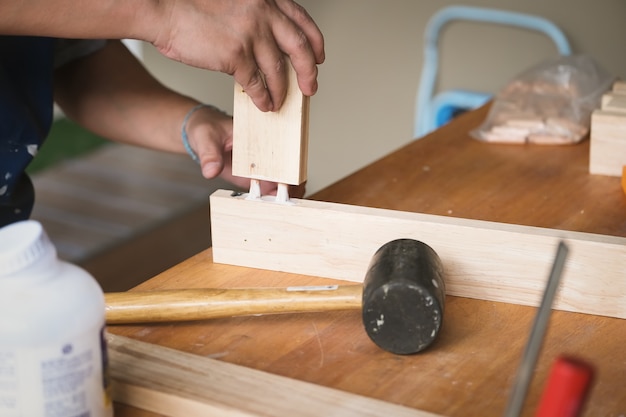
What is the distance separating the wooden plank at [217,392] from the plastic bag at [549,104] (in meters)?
0.88

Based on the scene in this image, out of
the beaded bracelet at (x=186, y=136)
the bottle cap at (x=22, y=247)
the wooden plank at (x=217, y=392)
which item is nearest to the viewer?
the bottle cap at (x=22, y=247)

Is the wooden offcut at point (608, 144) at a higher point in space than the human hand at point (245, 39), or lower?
lower

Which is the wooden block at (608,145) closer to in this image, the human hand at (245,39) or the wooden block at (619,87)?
the wooden block at (619,87)

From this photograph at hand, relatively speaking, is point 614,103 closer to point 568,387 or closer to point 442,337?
point 442,337

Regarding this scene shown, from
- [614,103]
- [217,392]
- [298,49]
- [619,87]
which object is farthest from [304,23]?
[619,87]

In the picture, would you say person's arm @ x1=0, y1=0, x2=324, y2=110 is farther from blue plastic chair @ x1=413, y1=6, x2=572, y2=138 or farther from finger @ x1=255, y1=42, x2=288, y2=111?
blue plastic chair @ x1=413, y1=6, x2=572, y2=138

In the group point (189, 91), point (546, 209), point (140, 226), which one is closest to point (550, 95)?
point (546, 209)

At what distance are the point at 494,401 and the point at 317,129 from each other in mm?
2286

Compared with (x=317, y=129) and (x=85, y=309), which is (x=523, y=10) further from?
(x=85, y=309)

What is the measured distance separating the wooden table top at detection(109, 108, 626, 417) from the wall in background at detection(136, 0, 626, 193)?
135cm

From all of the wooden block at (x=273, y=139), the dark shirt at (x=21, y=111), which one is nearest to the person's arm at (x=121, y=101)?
the dark shirt at (x=21, y=111)

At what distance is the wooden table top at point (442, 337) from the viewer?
29.9 inches

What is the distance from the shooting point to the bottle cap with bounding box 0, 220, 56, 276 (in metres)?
0.58

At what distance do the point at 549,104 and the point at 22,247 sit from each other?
3.96 feet
